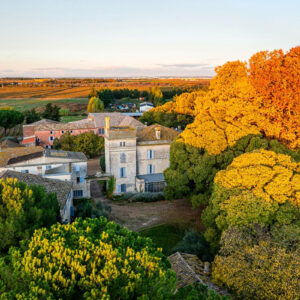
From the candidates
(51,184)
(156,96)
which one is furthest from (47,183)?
(156,96)

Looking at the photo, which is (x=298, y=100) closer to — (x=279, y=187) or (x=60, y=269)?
(x=279, y=187)

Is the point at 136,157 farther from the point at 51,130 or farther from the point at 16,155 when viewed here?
the point at 51,130

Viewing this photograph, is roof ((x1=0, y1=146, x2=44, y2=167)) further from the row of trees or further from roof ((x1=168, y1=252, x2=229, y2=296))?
roof ((x1=168, y1=252, x2=229, y2=296))

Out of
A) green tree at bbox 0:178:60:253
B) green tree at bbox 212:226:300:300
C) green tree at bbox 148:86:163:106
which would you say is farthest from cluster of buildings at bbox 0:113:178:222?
green tree at bbox 148:86:163:106

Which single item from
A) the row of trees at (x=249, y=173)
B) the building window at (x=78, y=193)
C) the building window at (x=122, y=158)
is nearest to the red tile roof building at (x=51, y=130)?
the building window at (x=122, y=158)

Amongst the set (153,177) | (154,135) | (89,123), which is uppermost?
(154,135)

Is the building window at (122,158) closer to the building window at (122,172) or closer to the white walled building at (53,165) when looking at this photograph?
the building window at (122,172)

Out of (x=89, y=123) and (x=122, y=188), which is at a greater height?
(x=89, y=123)
